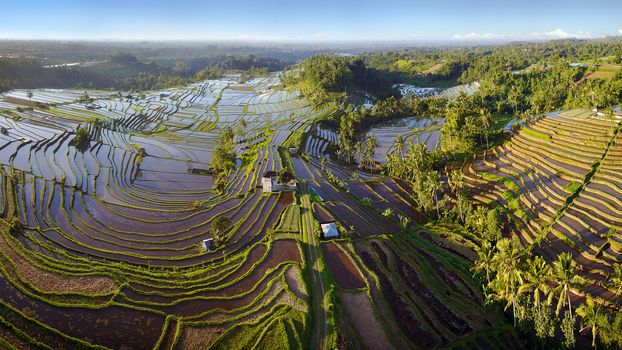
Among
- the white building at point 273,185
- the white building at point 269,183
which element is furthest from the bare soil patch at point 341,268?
the white building at point 269,183

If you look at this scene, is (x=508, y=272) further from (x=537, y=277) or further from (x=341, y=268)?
(x=341, y=268)

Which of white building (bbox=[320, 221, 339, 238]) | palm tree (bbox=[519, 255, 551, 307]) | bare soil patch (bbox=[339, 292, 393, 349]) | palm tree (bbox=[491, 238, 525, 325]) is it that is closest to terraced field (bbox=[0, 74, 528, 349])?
bare soil patch (bbox=[339, 292, 393, 349])

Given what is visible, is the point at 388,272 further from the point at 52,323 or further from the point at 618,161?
the point at 618,161

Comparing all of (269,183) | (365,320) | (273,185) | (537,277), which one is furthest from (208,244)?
(537,277)

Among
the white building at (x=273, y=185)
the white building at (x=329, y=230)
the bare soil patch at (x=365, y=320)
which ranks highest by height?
the white building at (x=273, y=185)

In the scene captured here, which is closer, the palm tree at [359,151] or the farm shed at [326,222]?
the farm shed at [326,222]

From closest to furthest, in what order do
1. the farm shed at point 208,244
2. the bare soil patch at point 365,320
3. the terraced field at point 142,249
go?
the terraced field at point 142,249, the bare soil patch at point 365,320, the farm shed at point 208,244

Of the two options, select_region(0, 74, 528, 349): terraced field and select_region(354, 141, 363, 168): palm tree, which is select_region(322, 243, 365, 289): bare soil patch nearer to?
select_region(0, 74, 528, 349): terraced field

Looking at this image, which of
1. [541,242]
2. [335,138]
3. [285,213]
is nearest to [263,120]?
[335,138]

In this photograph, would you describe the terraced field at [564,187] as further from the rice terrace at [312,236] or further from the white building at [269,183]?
the white building at [269,183]
